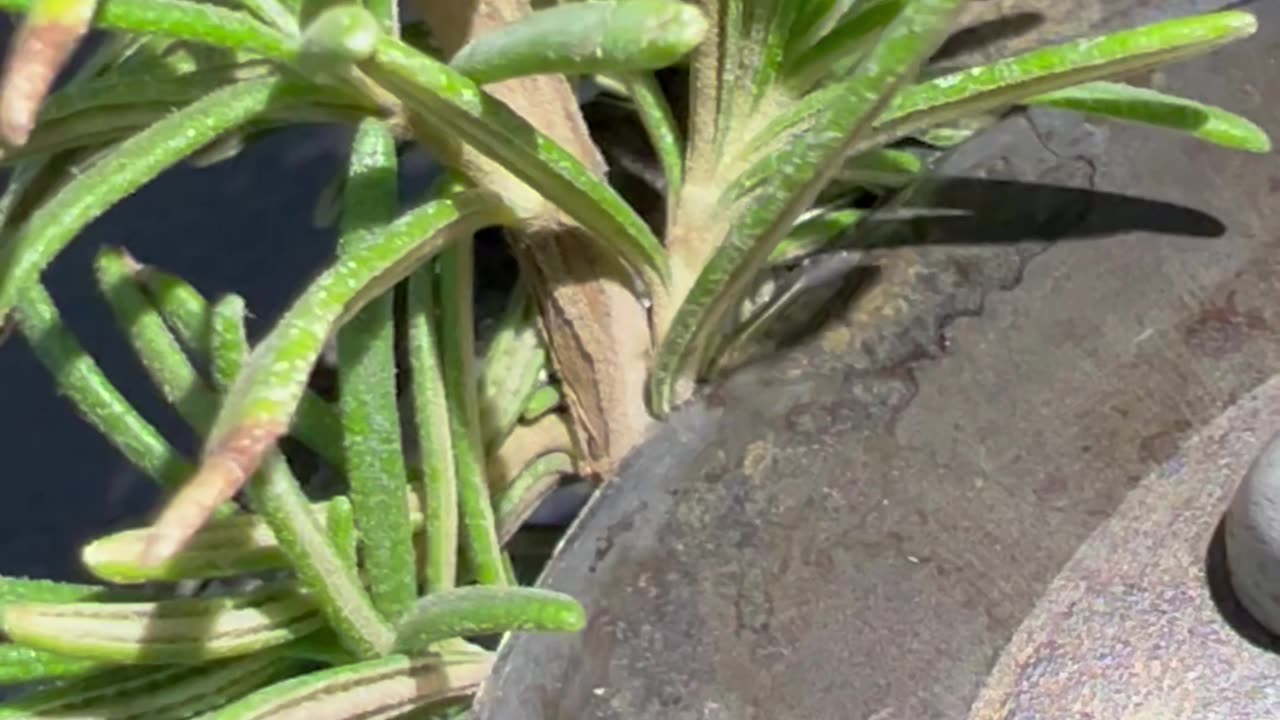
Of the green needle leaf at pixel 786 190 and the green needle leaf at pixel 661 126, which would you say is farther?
the green needle leaf at pixel 661 126

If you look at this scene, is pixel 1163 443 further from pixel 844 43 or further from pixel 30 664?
pixel 30 664

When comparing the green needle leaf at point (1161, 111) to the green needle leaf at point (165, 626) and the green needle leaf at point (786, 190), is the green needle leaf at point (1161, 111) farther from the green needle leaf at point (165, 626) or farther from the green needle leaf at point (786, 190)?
the green needle leaf at point (165, 626)

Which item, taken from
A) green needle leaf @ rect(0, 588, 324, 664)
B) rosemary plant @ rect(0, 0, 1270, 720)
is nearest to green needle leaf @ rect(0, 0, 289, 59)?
rosemary plant @ rect(0, 0, 1270, 720)

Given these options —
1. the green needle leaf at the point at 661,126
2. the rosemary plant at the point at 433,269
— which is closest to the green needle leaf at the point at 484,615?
the rosemary plant at the point at 433,269

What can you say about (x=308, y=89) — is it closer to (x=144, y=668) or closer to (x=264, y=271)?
(x=144, y=668)

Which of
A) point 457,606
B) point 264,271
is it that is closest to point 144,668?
point 457,606

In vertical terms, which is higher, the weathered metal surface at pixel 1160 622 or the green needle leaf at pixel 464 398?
the green needle leaf at pixel 464 398

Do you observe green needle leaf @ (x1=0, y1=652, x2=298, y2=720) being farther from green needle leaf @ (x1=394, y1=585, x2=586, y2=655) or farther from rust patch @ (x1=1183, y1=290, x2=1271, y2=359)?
rust patch @ (x1=1183, y1=290, x2=1271, y2=359)

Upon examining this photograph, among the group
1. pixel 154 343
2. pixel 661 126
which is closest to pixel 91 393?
pixel 154 343
